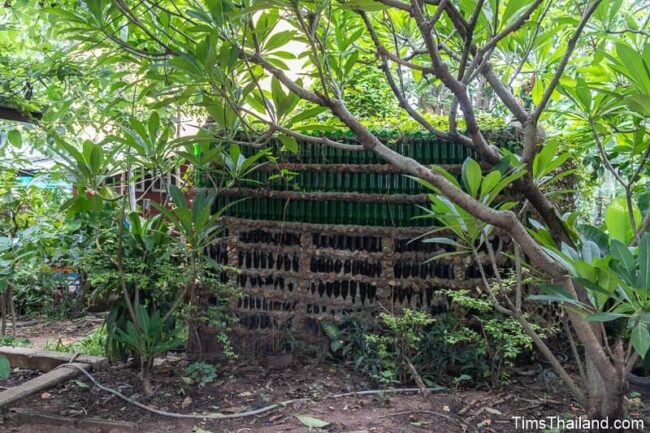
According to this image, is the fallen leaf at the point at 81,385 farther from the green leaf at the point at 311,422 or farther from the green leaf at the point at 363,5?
the green leaf at the point at 363,5

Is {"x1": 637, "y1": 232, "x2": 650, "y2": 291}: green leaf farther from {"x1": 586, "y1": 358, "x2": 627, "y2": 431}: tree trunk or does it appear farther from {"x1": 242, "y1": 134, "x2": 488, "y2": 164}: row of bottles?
{"x1": 242, "y1": 134, "x2": 488, "y2": 164}: row of bottles

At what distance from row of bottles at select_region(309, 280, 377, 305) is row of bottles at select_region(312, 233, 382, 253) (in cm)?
22

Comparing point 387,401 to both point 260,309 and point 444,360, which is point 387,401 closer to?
point 444,360

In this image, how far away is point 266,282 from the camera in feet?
11.5

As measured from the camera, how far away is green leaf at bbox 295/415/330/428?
2354 millimetres

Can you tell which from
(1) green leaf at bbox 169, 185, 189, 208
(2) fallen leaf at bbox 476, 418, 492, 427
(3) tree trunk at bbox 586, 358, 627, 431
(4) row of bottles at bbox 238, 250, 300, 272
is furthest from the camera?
(4) row of bottles at bbox 238, 250, 300, 272

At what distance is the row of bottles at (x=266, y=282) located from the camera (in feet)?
11.4

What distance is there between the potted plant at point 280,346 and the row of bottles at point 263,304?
0.27 feet

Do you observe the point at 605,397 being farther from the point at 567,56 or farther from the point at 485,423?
the point at 567,56

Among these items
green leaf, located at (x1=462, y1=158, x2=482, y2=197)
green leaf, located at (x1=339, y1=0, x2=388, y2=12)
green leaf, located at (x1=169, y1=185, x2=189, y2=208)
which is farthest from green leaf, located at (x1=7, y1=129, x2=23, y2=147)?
green leaf, located at (x1=462, y1=158, x2=482, y2=197)

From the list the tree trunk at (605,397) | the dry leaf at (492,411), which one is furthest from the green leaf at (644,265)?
the dry leaf at (492,411)

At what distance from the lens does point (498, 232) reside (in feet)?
10.3

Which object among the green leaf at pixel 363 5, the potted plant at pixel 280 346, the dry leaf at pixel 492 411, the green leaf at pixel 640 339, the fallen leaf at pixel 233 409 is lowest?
the fallen leaf at pixel 233 409

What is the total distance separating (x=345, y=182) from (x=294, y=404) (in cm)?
143
